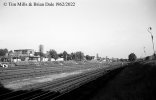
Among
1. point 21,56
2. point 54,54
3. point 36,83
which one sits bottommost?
point 36,83

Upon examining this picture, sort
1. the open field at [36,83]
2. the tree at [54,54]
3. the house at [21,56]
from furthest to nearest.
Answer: the tree at [54,54]
the house at [21,56]
the open field at [36,83]

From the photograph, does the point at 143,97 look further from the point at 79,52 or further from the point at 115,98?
the point at 79,52

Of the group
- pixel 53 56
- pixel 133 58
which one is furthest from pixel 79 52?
pixel 133 58

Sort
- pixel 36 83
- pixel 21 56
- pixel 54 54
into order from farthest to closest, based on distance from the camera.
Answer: pixel 54 54
pixel 21 56
pixel 36 83

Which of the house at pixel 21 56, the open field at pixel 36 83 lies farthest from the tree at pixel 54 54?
the open field at pixel 36 83

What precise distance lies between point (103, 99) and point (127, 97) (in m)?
2.34

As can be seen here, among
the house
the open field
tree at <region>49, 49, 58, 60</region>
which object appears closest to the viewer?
the open field

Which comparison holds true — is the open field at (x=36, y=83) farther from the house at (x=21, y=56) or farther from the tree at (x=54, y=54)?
the tree at (x=54, y=54)

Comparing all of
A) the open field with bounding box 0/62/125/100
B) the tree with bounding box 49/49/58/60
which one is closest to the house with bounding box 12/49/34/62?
the tree with bounding box 49/49/58/60

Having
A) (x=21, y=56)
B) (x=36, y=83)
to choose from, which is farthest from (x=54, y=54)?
(x=36, y=83)

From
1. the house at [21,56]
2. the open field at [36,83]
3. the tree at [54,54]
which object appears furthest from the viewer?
the tree at [54,54]

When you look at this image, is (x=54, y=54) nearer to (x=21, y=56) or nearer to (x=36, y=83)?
(x=21, y=56)

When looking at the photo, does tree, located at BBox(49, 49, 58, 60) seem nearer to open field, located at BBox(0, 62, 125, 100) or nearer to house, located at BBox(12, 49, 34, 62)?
house, located at BBox(12, 49, 34, 62)

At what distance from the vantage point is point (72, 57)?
160m
